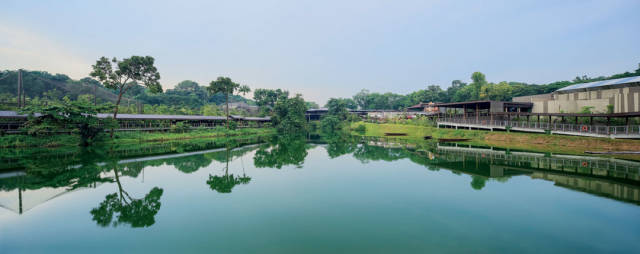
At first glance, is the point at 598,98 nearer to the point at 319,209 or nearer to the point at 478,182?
the point at 478,182

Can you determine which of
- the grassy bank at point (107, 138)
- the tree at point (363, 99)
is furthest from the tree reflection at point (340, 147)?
the tree at point (363, 99)

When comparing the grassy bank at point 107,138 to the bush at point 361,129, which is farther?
the bush at point 361,129

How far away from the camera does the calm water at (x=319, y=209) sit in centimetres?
530

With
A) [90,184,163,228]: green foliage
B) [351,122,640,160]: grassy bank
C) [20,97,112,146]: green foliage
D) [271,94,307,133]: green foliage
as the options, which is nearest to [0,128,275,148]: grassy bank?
[20,97,112,146]: green foliage

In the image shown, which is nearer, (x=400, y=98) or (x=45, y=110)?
(x=45, y=110)

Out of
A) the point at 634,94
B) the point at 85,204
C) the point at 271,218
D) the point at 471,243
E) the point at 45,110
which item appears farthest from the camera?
the point at 634,94

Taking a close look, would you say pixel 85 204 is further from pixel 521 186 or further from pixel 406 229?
pixel 521 186

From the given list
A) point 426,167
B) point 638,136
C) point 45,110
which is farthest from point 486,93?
point 45,110

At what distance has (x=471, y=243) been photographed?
17.4 ft

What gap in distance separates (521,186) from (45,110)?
3196 centimetres

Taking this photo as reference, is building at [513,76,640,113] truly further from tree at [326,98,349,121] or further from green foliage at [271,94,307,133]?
green foliage at [271,94,307,133]

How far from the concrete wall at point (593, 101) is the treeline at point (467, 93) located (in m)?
26.8

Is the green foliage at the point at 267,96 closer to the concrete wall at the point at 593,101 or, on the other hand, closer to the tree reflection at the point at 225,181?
the concrete wall at the point at 593,101

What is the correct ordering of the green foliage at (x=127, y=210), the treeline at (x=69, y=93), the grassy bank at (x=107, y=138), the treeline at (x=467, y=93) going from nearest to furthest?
the green foliage at (x=127, y=210) → the grassy bank at (x=107, y=138) → the treeline at (x=69, y=93) → the treeline at (x=467, y=93)
